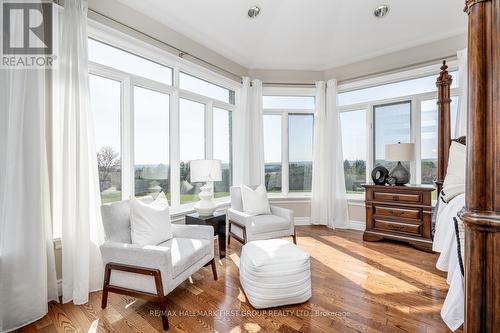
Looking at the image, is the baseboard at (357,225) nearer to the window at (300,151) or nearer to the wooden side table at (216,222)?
the window at (300,151)

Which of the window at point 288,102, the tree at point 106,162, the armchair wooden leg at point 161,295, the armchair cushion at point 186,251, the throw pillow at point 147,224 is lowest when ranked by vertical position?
the armchair wooden leg at point 161,295

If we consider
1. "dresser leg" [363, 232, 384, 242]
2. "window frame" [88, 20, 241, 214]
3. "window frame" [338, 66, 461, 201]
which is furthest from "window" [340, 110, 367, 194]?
"window frame" [88, 20, 241, 214]

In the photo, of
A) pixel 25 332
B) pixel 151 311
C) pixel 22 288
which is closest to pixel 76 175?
pixel 22 288

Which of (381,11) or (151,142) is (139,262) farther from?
(381,11)

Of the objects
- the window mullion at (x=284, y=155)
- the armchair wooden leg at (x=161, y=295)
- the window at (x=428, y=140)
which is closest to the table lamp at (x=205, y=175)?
the armchair wooden leg at (x=161, y=295)

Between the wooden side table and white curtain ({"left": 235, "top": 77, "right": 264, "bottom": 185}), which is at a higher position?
white curtain ({"left": 235, "top": 77, "right": 264, "bottom": 185})

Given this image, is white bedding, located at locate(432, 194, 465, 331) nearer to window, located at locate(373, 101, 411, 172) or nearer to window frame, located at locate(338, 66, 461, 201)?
window frame, located at locate(338, 66, 461, 201)

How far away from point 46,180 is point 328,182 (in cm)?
403

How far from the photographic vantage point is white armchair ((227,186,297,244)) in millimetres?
3180

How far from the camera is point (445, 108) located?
123 inches

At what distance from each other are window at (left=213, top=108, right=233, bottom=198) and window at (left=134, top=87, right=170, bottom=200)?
40.4 inches

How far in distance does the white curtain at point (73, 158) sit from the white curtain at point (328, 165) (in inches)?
143

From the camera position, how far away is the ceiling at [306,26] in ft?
11.0

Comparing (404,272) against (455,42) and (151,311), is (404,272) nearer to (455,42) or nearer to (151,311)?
(151,311)
